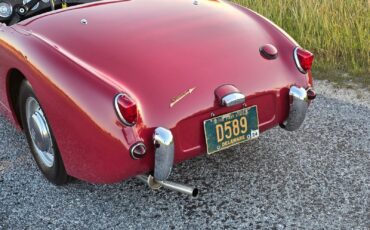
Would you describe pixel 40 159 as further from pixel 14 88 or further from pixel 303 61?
pixel 303 61

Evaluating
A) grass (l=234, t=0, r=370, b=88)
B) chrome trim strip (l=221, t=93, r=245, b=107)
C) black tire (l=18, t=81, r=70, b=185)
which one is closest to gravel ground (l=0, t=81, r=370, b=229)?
black tire (l=18, t=81, r=70, b=185)

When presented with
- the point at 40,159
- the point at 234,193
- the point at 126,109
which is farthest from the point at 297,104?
the point at 40,159

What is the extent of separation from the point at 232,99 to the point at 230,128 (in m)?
0.17

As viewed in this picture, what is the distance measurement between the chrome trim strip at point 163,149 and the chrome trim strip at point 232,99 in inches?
13.7

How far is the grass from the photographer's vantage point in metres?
4.96

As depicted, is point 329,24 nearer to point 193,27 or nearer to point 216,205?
point 193,27

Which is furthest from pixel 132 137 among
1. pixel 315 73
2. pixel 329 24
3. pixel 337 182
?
pixel 329 24

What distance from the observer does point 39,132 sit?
9.61 feet

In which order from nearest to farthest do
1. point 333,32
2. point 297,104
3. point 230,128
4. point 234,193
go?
point 230,128 < point 297,104 < point 234,193 < point 333,32

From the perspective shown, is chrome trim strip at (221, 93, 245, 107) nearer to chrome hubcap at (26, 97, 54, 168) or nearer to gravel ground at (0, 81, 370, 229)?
gravel ground at (0, 81, 370, 229)

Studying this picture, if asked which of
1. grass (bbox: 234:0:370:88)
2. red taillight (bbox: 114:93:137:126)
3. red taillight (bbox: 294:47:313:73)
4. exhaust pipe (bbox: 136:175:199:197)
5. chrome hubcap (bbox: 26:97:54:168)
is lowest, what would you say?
grass (bbox: 234:0:370:88)

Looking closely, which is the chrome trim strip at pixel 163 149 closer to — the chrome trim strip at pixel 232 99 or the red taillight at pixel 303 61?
the chrome trim strip at pixel 232 99

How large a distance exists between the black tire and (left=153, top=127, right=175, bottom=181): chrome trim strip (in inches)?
27.1

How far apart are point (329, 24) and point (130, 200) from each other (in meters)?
3.37
